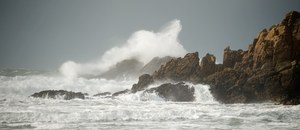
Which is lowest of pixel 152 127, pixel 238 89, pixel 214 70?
pixel 152 127

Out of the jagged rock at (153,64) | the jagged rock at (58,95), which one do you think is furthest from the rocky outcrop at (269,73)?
the jagged rock at (153,64)

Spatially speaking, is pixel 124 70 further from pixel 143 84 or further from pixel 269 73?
pixel 269 73

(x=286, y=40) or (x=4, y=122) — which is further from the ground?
(x=286, y=40)

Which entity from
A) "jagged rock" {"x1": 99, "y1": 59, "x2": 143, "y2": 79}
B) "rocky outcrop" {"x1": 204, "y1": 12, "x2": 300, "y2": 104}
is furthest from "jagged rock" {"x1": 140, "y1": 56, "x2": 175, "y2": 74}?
"rocky outcrop" {"x1": 204, "y1": 12, "x2": 300, "y2": 104}

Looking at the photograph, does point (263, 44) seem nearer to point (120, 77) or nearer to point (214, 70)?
point (214, 70)

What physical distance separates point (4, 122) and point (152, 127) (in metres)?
8.95

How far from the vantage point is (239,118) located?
891 inches

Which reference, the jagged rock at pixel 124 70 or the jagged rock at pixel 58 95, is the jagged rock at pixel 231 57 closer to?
the jagged rock at pixel 58 95

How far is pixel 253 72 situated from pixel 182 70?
9.93 m

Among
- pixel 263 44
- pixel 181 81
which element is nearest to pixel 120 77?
pixel 181 81

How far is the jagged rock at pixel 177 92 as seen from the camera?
3928 centimetres

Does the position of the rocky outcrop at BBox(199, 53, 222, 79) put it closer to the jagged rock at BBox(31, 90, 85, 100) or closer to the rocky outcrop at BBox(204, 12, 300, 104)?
the rocky outcrop at BBox(204, 12, 300, 104)

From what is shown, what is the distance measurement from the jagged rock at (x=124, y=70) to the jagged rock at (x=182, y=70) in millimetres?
52104

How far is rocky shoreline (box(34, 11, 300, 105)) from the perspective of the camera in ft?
Answer: 115
